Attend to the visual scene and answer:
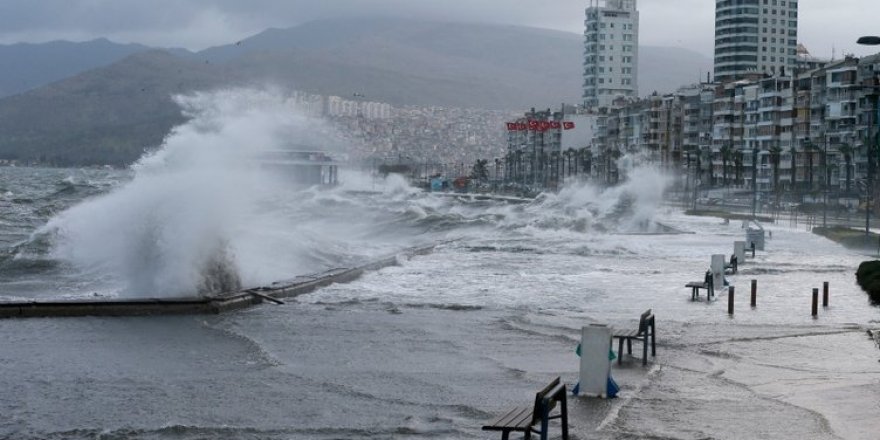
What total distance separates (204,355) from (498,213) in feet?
217

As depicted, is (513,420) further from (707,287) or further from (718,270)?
(718,270)

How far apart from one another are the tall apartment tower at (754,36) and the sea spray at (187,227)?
155229 millimetres

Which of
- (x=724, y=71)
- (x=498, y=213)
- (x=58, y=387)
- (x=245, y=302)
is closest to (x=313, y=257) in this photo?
(x=245, y=302)

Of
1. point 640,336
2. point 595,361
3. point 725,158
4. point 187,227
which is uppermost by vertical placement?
point 187,227

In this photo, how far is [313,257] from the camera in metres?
40.4

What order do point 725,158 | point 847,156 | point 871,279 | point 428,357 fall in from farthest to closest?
1. point 725,158
2. point 847,156
3. point 871,279
4. point 428,357

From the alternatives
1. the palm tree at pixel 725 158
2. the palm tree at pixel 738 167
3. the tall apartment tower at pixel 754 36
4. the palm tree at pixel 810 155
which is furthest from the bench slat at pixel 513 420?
the tall apartment tower at pixel 754 36

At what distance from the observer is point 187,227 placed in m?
29.0

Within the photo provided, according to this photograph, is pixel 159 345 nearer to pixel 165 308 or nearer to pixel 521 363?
pixel 165 308

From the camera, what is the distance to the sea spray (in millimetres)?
27547

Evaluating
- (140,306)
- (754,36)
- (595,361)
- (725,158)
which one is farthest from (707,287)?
(754,36)

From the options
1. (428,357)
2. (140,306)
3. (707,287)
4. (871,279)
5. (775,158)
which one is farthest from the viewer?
(775,158)

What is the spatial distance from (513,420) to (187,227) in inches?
759

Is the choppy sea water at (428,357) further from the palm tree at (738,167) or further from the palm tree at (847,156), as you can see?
the palm tree at (738,167)
